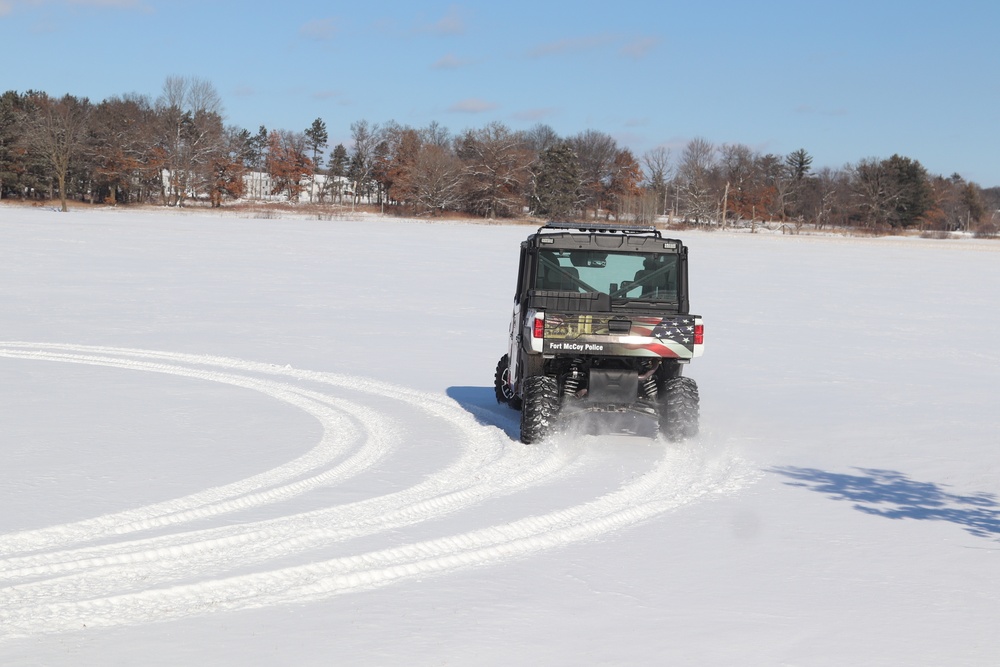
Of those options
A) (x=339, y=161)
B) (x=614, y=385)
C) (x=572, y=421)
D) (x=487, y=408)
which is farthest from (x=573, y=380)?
(x=339, y=161)

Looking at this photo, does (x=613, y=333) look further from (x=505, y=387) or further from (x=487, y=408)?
(x=487, y=408)

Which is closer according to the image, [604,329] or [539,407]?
[604,329]

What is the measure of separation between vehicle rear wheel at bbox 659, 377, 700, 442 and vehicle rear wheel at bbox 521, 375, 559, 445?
1.13 m

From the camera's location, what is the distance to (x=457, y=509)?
26.2 ft

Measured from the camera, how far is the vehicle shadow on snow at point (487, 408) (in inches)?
459

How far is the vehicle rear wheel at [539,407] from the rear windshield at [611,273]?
1.19 metres

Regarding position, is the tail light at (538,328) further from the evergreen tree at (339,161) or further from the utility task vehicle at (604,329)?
the evergreen tree at (339,161)

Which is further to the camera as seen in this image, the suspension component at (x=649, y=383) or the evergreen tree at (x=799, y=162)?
the evergreen tree at (x=799, y=162)

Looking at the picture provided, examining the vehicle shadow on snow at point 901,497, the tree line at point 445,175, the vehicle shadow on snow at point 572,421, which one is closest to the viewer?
the vehicle shadow on snow at point 901,497

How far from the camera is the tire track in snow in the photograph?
5.86 metres

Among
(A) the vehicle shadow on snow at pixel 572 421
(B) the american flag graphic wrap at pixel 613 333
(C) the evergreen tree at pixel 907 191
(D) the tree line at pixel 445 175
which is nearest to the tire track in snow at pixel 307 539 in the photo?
(A) the vehicle shadow on snow at pixel 572 421

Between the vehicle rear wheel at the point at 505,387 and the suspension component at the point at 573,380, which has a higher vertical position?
the suspension component at the point at 573,380

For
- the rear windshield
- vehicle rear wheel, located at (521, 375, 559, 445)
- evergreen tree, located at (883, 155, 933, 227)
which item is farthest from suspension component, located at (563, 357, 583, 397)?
evergreen tree, located at (883, 155, 933, 227)

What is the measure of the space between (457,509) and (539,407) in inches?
95.8
